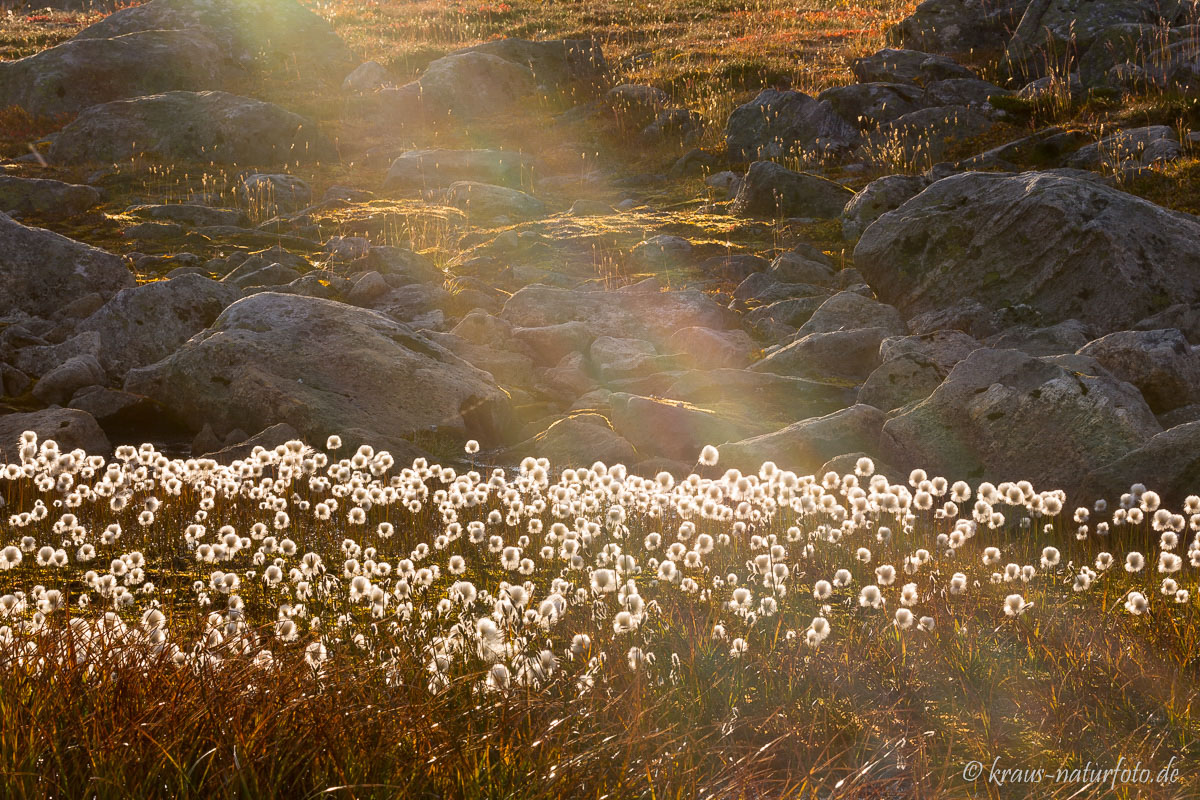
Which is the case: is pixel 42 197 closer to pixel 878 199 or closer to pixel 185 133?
pixel 185 133

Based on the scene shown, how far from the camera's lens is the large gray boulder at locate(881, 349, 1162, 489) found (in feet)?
27.0

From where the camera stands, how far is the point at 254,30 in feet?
120

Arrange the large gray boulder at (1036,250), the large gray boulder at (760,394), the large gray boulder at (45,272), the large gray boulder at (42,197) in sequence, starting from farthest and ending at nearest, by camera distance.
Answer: the large gray boulder at (42,197), the large gray boulder at (45,272), the large gray boulder at (1036,250), the large gray boulder at (760,394)

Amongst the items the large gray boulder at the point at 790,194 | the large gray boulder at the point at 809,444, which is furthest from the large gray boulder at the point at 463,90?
the large gray boulder at the point at 809,444

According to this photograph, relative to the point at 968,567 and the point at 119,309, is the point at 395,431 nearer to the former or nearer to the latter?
the point at 119,309

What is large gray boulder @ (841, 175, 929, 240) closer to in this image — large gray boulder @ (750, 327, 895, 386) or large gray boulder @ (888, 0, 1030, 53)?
large gray boulder @ (750, 327, 895, 386)

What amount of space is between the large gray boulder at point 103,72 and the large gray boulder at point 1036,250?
26.6m

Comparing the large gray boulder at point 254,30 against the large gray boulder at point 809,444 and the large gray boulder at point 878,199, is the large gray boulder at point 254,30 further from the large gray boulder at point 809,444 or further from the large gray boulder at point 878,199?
the large gray boulder at point 809,444

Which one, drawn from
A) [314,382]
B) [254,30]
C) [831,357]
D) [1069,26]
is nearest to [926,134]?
[1069,26]

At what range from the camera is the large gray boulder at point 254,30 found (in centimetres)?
3516

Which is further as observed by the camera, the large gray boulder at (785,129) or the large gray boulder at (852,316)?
the large gray boulder at (785,129)

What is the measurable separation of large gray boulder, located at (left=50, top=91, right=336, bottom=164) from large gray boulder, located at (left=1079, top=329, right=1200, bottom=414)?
76.7ft

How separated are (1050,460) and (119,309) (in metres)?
11.6

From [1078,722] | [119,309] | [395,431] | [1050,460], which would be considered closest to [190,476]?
[395,431]
